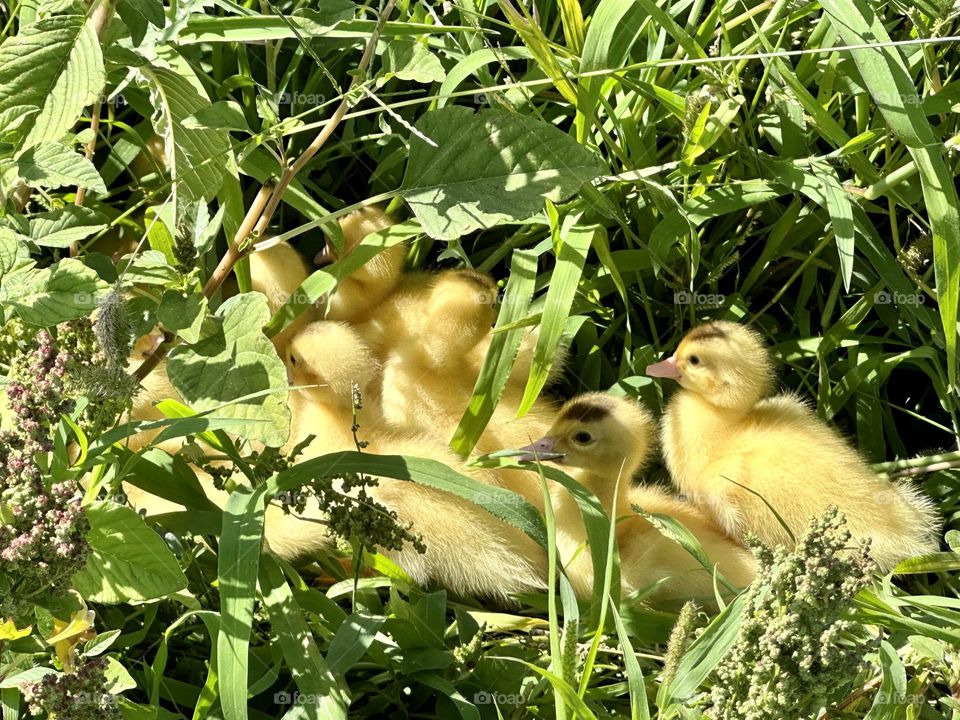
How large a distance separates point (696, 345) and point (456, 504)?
25.8 inches

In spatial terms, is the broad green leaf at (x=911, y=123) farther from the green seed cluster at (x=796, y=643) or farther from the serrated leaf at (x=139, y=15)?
the serrated leaf at (x=139, y=15)

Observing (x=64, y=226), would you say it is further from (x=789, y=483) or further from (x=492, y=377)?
(x=789, y=483)

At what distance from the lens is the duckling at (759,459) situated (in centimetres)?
230

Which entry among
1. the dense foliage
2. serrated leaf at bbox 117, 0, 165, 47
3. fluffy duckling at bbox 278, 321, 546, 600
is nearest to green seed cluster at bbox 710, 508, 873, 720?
the dense foliage

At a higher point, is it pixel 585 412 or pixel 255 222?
pixel 255 222

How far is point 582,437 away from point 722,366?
0.35 m

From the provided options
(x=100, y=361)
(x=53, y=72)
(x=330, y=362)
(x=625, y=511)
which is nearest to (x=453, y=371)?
(x=330, y=362)

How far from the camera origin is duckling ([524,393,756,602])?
7.30 ft

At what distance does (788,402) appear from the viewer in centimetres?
246

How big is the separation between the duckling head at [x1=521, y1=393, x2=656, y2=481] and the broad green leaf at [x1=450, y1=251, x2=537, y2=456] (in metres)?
0.13

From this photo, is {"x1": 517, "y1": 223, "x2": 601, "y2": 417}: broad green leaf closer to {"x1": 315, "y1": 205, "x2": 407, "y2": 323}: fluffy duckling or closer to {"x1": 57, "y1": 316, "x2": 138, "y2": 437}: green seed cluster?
{"x1": 315, "y1": 205, "x2": 407, "y2": 323}: fluffy duckling

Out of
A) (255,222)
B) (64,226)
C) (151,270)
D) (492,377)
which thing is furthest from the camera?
(492,377)

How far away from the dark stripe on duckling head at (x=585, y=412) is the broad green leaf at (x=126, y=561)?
0.95 meters

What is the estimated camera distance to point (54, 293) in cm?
170
